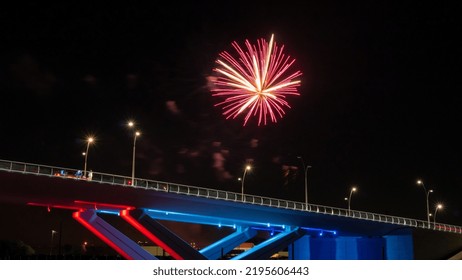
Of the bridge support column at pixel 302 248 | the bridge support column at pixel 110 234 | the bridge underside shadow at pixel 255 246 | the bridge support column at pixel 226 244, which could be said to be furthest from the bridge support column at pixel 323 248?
the bridge support column at pixel 110 234

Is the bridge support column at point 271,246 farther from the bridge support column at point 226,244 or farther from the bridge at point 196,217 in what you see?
the bridge support column at point 226,244

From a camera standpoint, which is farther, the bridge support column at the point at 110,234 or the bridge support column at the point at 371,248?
the bridge support column at the point at 371,248

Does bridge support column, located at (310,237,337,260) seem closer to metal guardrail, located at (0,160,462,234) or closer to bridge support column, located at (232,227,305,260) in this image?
metal guardrail, located at (0,160,462,234)

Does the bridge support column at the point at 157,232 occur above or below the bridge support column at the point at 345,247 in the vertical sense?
below

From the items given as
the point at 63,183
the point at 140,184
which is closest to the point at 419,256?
the point at 140,184

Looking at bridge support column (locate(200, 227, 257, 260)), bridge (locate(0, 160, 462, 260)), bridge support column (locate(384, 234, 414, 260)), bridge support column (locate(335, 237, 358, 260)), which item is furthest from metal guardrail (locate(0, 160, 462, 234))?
bridge support column (locate(200, 227, 257, 260))
